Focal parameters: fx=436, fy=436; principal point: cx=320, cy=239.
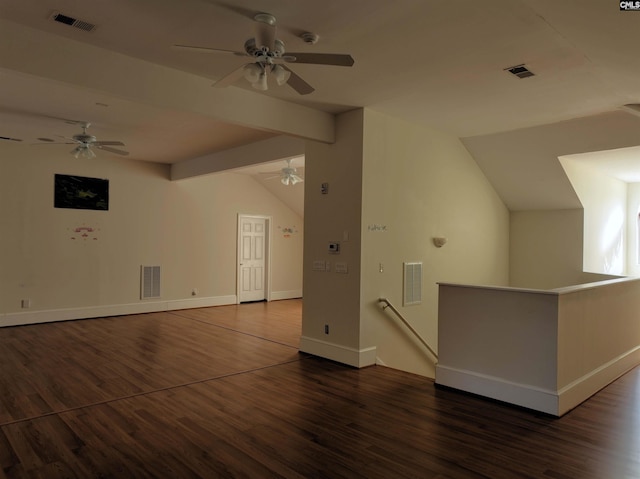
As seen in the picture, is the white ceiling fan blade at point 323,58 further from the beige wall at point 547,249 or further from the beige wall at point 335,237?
the beige wall at point 547,249

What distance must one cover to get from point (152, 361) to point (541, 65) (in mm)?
5068

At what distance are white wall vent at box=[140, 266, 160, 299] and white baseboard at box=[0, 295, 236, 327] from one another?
0.52 ft

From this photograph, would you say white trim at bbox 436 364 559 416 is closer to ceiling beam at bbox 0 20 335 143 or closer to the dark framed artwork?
ceiling beam at bbox 0 20 335 143

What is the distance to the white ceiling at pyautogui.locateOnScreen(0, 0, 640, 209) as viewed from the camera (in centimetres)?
290

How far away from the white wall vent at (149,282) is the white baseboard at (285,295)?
283 cm

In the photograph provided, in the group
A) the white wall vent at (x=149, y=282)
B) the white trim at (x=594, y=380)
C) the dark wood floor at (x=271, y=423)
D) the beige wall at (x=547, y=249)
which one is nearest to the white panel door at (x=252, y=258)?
the white wall vent at (x=149, y=282)

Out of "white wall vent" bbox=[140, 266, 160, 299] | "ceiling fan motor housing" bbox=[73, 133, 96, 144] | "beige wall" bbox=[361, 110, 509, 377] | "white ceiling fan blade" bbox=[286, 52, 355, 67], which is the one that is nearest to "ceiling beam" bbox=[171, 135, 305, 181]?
"beige wall" bbox=[361, 110, 509, 377]

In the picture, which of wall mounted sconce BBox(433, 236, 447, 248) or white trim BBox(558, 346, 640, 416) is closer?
white trim BBox(558, 346, 640, 416)

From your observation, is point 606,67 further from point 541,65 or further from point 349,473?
point 349,473

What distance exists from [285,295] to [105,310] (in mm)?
4228

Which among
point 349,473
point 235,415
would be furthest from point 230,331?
point 349,473

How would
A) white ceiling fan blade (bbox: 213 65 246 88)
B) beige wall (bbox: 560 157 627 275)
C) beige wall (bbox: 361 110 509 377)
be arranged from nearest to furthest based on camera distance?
white ceiling fan blade (bbox: 213 65 246 88)
beige wall (bbox: 361 110 509 377)
beige wall (bbox: 560 157 627 275)

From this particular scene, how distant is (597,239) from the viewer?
7203 mm

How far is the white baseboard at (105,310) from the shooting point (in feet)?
23.4
